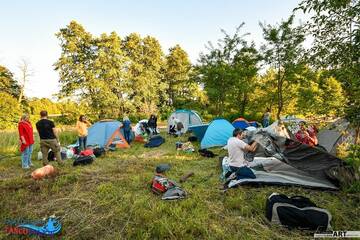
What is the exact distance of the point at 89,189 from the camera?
199 inches

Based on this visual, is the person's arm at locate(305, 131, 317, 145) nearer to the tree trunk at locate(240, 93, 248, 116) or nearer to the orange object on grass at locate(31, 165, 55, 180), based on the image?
the orange object on grass at locate(31, 165, 55, 180)

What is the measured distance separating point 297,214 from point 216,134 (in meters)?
6.89

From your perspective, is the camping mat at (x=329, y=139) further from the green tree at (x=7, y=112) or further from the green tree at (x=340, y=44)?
the green tree at (x=7, y=112)

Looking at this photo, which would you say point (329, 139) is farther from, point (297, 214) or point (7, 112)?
point (7, 112)

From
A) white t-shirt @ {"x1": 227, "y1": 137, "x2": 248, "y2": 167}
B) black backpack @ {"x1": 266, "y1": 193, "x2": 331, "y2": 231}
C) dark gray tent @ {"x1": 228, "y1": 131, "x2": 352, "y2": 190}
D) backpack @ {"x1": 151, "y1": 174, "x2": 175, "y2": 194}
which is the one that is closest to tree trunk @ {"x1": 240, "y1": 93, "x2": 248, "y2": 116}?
dark gray tent @ {"x1": 228, "y1": 131, "x2": 352, "y2": 190}

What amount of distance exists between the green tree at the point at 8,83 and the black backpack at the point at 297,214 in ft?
111

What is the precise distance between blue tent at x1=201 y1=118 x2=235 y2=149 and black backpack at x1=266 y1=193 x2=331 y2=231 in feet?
21.0

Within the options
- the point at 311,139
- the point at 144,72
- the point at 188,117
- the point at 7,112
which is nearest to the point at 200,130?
the point at 188,117

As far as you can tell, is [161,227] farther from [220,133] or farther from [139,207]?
[220,133]

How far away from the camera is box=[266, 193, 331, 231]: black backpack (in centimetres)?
330

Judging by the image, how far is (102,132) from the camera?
10844 millimetres

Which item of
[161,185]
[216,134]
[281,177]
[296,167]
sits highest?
[216,134]

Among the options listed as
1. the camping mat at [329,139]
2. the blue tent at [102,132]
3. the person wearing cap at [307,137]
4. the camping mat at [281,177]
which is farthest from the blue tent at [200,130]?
the camping mat at [281,177]

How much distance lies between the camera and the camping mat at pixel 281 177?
4.78 m
